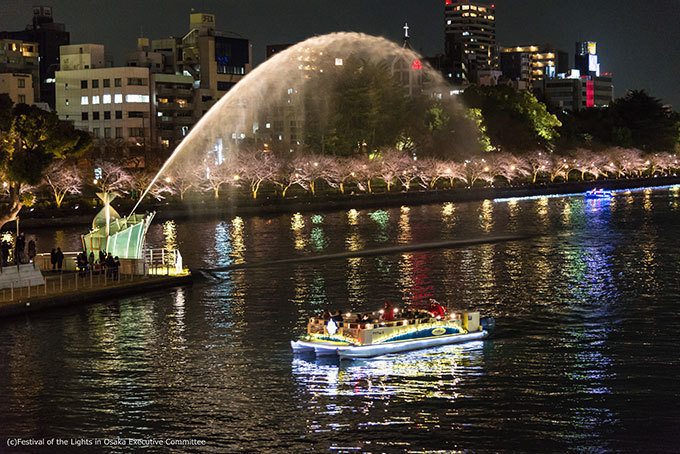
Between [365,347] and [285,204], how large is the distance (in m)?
85.9

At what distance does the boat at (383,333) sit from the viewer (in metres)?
35.5

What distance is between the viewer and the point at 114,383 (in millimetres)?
32406

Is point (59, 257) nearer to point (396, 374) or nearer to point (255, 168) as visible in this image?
point (396, 374)

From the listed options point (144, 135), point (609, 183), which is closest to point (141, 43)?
point (144, 135)

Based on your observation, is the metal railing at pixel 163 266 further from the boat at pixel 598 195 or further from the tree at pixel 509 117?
the tree at pixel 509 117

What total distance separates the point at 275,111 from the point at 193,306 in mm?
135348

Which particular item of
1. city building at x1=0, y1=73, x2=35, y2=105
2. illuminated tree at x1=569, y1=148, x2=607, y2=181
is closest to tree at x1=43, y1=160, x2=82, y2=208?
city building at x1=0, y1=73, x2=35, y2=105

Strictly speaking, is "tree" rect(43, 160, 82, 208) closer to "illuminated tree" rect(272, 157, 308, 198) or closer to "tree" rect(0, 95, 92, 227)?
"illuminated tree" rect(272, 157, 308, 198)

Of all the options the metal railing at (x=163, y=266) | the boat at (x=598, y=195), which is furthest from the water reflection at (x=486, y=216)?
the metal railing at (x=163, y=266)

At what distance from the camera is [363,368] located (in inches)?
1345

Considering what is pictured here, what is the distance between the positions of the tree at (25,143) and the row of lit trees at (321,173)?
1905 inches

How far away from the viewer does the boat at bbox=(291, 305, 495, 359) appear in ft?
116

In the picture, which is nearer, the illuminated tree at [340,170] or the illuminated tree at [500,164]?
the illuminated tree at [340,170]

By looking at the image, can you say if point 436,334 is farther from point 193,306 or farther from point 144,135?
point 144,135
